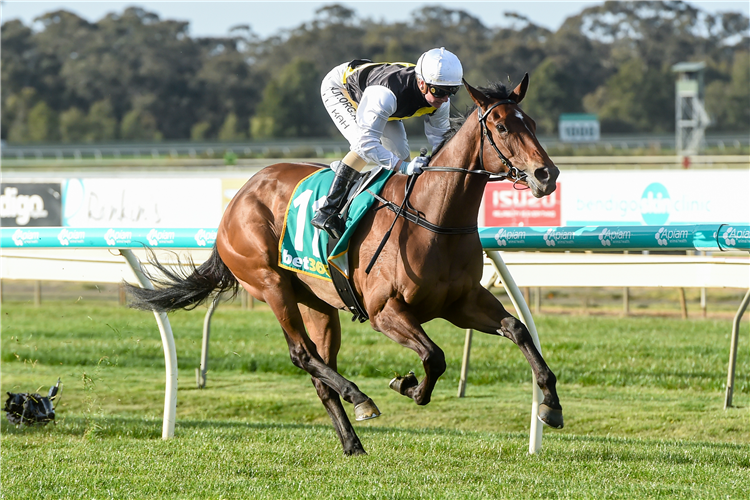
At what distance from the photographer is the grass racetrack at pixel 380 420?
12.0 feet

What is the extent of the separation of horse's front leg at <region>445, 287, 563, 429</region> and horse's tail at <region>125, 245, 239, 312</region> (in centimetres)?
158

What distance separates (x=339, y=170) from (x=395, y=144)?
37 cm

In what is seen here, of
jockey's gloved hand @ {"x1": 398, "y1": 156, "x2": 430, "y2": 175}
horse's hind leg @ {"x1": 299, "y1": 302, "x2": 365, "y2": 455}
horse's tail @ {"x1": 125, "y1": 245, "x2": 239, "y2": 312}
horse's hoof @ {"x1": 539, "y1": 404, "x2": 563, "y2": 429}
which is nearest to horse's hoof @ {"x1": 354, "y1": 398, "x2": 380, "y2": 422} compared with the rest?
horse's hind leg @ {"x1": 299, "y1": 302, "x2": 365, "y2": 455}

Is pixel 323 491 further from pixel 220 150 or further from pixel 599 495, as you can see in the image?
pixel 220 150

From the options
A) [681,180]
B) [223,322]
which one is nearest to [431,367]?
[223,322]

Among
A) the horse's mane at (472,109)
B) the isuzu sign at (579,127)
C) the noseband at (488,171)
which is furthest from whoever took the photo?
the isuzu sign at (579,127)

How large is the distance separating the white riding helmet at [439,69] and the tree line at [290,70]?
48.9 m

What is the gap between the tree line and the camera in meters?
54.2

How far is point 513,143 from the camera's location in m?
3.59

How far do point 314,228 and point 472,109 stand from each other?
0.95 m

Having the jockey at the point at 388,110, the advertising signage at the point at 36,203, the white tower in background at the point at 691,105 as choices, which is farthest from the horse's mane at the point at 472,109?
the white tower in background at the point at 691,105

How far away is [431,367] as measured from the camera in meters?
3.78

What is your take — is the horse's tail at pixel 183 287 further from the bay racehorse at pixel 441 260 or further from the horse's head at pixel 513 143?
the horse's head at pixel 513 143

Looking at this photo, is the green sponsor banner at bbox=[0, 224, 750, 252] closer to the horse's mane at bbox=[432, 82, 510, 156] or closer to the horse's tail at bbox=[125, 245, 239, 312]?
the horse's tail at bbox=[125, 245, 239, 312]
